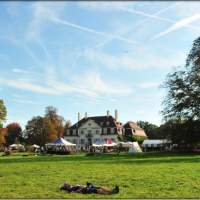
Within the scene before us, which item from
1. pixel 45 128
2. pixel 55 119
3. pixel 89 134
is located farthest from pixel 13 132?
pixel 89 134

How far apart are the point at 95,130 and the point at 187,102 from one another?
69.5 metres

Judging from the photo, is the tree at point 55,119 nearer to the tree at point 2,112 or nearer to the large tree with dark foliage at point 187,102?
the tree at point 2,112

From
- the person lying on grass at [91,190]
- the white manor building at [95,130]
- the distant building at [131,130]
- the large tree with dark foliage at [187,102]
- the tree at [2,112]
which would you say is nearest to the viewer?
the person lying on grass at [91,190]

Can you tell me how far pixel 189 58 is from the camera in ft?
208

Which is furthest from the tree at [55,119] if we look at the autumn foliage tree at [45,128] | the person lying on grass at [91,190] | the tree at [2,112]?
the person lying on grass at [91,190]

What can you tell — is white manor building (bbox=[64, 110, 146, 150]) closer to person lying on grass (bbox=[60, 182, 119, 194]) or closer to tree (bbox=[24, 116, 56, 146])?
tree (bbox=[24, 116, 56, 146])

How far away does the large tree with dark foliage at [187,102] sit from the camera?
61000 millimetres

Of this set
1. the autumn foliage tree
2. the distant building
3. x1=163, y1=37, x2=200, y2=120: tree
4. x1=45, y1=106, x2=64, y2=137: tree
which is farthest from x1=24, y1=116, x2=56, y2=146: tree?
x1=163, y1=37, x2=200, y2=120: tree

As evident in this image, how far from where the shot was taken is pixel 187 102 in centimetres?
6166

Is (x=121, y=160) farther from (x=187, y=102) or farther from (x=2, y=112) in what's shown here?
(x=2, y=112)

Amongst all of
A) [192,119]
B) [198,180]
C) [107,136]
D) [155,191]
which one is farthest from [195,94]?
[107,136]

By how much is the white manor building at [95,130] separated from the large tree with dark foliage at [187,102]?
204 ft

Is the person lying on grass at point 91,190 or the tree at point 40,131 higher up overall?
the tree at point 40,131

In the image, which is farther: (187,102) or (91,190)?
(187,102)
